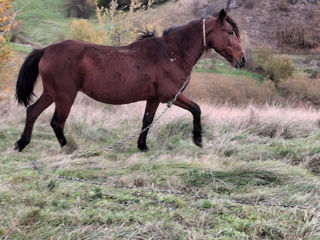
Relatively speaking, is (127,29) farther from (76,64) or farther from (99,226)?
(99,226)

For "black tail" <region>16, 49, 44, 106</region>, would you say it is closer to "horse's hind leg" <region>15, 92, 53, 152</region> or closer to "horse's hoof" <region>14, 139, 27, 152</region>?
"horse's hind leg" <region>15, 92, 53, 152</region>

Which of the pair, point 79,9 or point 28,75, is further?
point 79,9

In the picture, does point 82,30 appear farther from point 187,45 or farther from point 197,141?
point 197,141

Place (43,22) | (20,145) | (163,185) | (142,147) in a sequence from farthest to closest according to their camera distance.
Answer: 1. (43,22)
2. (142,147)
3. (20,145)
4. (163,185)

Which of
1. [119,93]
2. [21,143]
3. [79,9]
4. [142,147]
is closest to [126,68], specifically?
[119,93]

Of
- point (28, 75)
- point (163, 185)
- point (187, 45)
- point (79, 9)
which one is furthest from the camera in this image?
point (79, 9)

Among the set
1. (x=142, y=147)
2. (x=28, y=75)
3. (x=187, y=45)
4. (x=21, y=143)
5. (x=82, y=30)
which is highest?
(x=187, y=45)

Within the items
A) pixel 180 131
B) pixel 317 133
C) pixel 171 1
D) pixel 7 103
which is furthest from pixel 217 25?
pixel 171 1

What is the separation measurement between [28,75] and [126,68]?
1.56 meters

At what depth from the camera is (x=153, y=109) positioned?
6.02 meters

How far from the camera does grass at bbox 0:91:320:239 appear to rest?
3074 mm

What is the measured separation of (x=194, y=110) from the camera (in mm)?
5770

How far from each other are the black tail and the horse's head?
2.69 metres

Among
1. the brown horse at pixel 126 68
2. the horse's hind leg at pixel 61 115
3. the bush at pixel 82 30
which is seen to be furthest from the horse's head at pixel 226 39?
the bush at pixel 82 30
